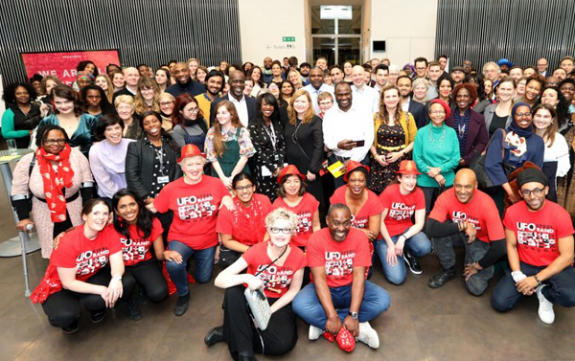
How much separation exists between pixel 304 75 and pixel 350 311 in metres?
5.61

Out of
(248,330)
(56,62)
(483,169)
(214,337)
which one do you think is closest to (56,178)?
(214,337)

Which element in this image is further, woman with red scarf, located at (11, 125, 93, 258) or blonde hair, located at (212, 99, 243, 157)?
blonde hair, located at (212, 99, 243, 157)

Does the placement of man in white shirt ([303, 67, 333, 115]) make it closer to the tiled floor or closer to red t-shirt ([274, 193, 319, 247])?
red t-shirt ([274, 193, 319, 247])

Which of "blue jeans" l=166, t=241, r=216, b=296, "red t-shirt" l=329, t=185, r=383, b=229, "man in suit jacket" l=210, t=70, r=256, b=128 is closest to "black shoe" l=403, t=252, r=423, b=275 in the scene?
"red t-shirt" l=329, t=185, r=383, b=229

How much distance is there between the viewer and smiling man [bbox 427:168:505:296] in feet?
10.0

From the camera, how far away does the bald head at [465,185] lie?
305 cm

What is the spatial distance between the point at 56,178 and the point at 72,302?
111 cm

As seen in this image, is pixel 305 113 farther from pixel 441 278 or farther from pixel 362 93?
pixel 441 278

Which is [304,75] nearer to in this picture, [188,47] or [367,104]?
[367,104]

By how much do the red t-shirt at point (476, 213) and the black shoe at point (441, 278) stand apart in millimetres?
410

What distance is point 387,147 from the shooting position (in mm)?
3906

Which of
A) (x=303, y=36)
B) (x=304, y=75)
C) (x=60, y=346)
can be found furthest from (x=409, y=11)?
(x=60, y=346)

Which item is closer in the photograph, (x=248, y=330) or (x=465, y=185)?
(x=248, y=330)

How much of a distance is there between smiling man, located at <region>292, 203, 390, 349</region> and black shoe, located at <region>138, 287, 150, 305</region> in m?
1.44
